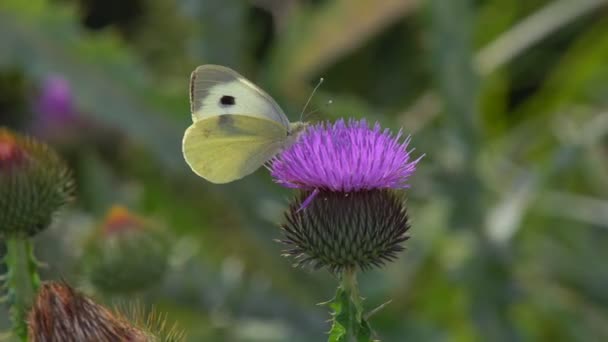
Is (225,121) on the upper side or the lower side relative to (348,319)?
upper

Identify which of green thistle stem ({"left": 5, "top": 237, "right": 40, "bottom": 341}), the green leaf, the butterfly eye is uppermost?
the butterfly eye

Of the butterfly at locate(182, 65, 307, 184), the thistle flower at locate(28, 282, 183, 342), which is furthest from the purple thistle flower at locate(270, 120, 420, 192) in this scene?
the thistle flower at locate(28, 282, 183, 342)

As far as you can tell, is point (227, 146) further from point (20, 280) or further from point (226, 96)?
point (20, 280)

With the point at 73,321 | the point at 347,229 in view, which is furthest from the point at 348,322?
the point at 73,321

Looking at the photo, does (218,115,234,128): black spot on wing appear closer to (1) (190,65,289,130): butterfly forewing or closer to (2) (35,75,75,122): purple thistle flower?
(1) (190,65,289,130): butterfly forewing

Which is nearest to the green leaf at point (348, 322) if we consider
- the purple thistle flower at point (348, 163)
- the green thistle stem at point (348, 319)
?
the green thistle stem at point (348, 319)

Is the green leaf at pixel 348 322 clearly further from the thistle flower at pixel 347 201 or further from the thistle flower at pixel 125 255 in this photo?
the thistle flower at pixel 125 255
